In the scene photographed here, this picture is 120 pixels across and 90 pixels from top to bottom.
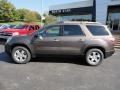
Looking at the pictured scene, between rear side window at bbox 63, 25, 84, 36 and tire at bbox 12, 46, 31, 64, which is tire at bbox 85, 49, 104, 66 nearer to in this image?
rear side window at bbox 63, 25, 84, 36

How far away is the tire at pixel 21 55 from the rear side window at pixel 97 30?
270 cm

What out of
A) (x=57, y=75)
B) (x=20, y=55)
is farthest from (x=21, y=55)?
(x=57, y=75)

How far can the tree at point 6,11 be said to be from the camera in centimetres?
7549

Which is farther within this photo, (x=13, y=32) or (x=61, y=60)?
(x=13, y=32)

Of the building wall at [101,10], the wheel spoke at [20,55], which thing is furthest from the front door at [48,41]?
the building wall at [101,10]

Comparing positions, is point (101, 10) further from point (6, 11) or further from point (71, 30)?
point (6, 11)

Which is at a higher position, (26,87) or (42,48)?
(42,48)

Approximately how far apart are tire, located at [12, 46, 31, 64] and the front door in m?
0.40

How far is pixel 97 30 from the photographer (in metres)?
9.54

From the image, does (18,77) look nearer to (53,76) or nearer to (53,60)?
(53,76)

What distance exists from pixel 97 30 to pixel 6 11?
6982cm

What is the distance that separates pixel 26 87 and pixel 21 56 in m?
3.32

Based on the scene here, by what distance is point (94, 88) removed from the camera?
249 inches

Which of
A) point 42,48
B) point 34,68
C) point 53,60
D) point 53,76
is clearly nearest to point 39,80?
point 53,76
